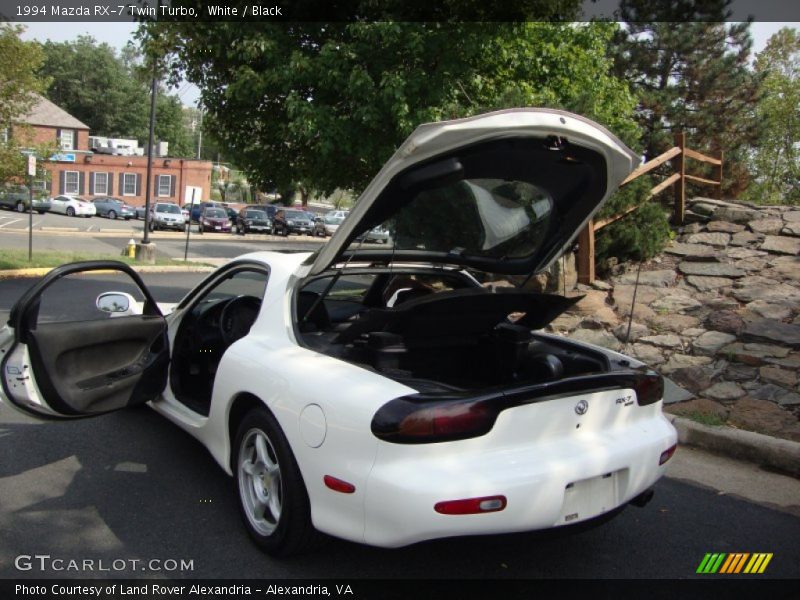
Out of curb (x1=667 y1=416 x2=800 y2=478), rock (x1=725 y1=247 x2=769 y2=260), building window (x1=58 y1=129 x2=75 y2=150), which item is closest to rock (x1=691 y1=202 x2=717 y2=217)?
rock (x1=725 y1=247 x2=769 y2=260)

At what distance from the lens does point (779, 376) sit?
243 inches

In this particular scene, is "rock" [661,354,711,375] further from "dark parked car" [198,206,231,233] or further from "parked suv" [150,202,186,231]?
"parked suv" [150,202,186,231]

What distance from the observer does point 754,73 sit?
69.7 ft

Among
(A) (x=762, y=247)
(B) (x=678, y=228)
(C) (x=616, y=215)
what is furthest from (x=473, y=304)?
(B) (x=678, y=228)

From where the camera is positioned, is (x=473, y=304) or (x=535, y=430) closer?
(x=535, y=430)

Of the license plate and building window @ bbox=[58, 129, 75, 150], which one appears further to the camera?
building window @ bbox=[58, 129, 75, 150]

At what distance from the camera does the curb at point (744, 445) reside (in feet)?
15.2

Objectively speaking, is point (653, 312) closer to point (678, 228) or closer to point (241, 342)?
point (678, 228)

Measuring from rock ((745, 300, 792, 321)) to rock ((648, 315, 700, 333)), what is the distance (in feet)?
2.25

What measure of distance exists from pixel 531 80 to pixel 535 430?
827 centimetres

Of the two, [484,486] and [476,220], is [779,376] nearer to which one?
[476,220]

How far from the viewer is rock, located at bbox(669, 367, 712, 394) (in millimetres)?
6148

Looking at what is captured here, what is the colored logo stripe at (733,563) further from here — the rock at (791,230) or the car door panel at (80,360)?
the rock at (791,230)

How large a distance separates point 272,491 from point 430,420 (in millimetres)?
1019
